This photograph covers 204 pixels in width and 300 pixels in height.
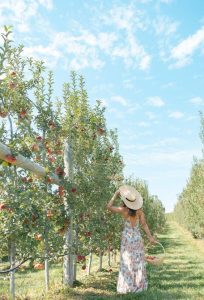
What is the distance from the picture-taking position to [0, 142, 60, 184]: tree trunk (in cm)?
533

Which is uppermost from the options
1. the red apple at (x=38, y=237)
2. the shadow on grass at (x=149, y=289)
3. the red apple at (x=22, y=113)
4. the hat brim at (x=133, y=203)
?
the red apple at (x=22, y=113)

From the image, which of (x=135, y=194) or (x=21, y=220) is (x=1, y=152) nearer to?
(x=21, y=220)

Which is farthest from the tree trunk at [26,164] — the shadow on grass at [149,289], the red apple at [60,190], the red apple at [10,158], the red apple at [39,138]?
the shadow on grass at [149,289]

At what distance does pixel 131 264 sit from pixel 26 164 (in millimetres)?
2841

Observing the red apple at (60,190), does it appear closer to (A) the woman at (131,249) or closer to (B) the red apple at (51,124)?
(A) the woman at (131,249)

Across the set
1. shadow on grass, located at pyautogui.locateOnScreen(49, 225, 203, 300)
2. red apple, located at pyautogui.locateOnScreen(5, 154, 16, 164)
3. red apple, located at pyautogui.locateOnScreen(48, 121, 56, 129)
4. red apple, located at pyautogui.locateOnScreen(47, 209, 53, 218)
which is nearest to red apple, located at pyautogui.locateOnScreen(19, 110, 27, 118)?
red apple, located at pyautogui.locateOnScreen(48, 121, 56, 129)

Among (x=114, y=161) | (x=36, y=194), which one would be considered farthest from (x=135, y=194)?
(x=114, y=161)

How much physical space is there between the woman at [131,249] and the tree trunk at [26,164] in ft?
4.40

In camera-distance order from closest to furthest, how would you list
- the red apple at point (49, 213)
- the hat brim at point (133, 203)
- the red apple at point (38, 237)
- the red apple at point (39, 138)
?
the red apple at point (38, 237)
the hat brim at point (133, 203)
the red apple at point (49, 213)
the red apple at point (39, 138)

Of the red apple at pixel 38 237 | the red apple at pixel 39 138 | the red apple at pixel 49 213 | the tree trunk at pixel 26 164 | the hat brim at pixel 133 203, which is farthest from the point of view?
the red apple at pixel 39 138

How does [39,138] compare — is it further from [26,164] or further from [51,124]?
[26,164]

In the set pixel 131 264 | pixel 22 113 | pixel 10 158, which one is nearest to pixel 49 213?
pixel 131 264

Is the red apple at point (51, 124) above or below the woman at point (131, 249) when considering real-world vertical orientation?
above

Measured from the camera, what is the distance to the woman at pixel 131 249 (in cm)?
752
